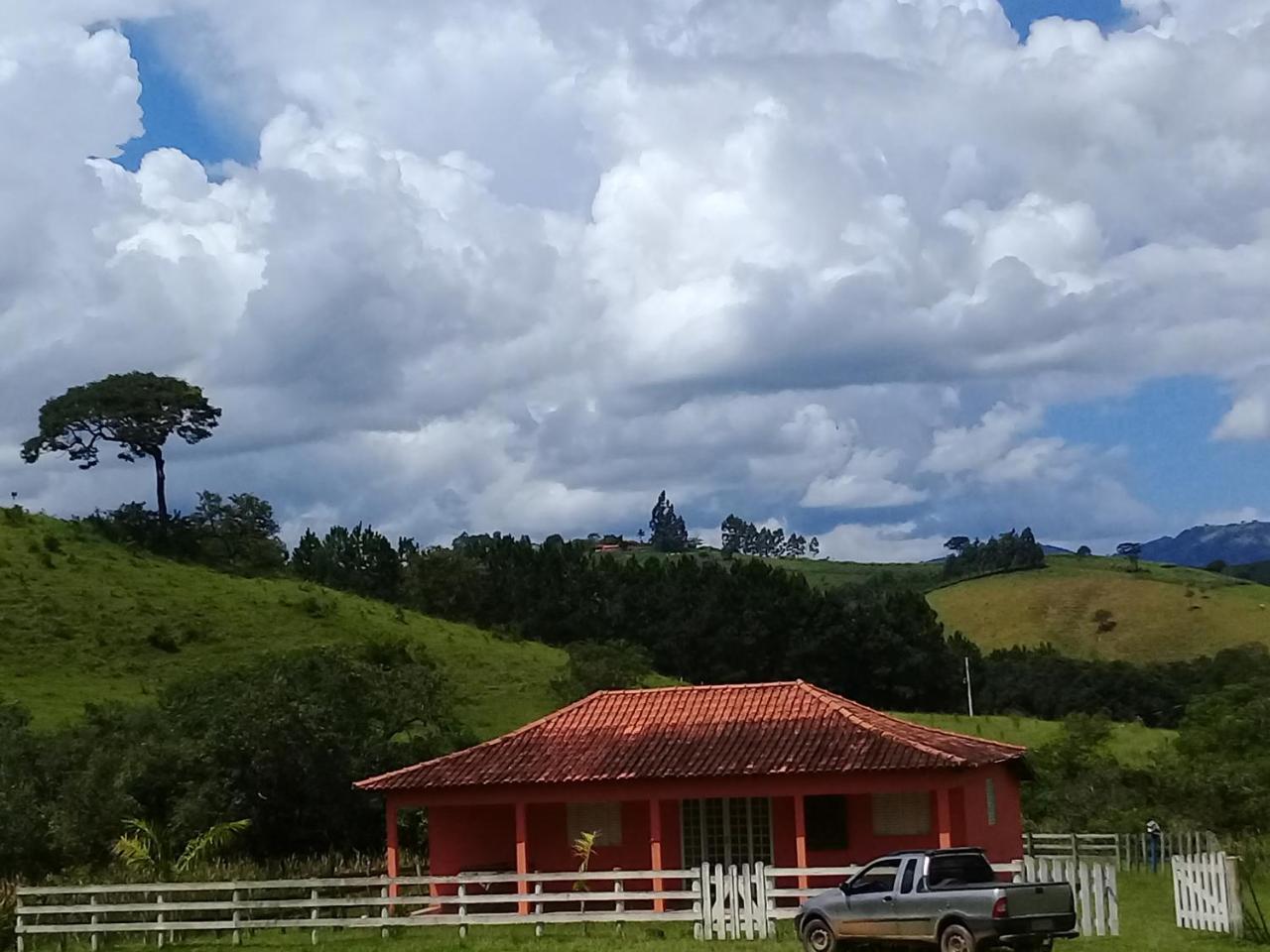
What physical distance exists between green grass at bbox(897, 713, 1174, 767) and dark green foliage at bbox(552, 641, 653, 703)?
12430 millimetres

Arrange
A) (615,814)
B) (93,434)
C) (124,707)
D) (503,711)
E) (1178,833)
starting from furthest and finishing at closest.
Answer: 1. (93,434)
2. (503,711)
3. (124,707)
4. (1178,833)
5. (615,814)

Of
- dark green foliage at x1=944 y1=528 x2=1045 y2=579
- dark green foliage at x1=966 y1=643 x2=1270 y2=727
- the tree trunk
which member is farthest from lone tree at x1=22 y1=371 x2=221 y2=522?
dark green foliage at x1=944 y1=528 x2=1045 y2=579

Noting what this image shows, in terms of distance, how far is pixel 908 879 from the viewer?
18594 mm

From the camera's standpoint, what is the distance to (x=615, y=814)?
98.6 ft

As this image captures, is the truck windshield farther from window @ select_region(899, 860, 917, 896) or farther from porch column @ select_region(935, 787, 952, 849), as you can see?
porch column @ select_region(935, 787, 952, 849)

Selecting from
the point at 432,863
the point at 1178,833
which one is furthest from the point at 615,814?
the point at 1178,833

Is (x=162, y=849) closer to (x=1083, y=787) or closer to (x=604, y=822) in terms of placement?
(x=604, y=822)

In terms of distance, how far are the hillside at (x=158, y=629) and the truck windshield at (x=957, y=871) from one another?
3565 centimetres

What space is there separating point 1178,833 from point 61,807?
24.8 metres

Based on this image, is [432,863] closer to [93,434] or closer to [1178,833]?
[1178,833]

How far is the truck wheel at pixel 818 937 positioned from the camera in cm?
1950

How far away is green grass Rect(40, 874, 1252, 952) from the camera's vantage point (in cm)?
1947

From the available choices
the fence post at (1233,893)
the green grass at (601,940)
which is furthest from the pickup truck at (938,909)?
the fence post at (1233,893)

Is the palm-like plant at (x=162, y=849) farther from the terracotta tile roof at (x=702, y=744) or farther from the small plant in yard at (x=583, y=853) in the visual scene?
the small plant in yard at (x=583, y=853)
